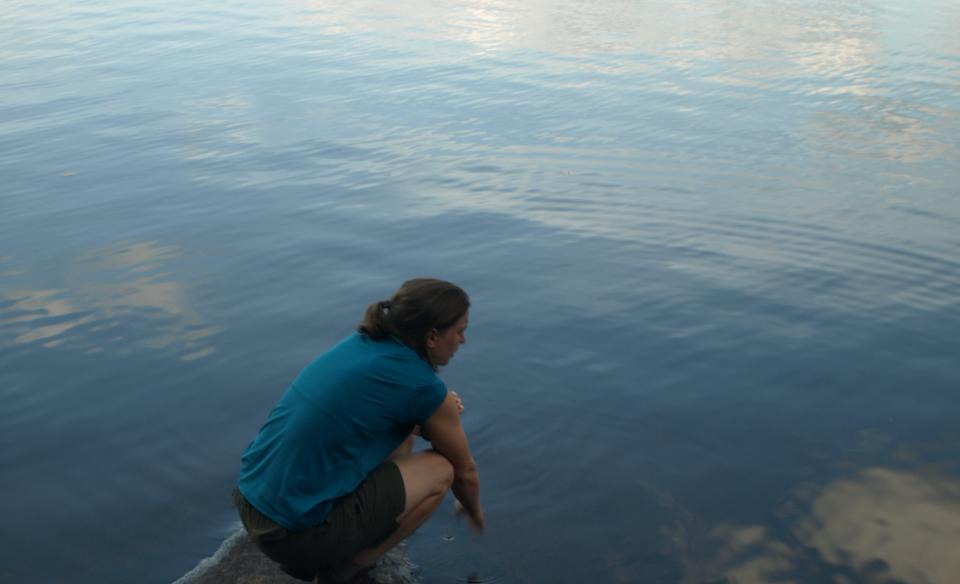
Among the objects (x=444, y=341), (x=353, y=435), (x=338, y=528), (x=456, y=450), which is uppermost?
(x=444, y=341)

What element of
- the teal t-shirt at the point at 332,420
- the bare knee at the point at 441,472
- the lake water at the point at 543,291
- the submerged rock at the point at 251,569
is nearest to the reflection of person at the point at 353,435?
the teal t-shirt at the point at 332,420

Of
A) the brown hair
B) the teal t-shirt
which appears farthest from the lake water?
the brown hair

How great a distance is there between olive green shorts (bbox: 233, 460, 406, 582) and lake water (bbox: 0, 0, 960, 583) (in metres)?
0.64

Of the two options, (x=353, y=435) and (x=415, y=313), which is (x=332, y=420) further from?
(x=415, y=313)

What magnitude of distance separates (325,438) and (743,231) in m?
5.82

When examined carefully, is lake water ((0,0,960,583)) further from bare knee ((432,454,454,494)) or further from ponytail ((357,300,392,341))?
ponytail ((357,300,392,341))

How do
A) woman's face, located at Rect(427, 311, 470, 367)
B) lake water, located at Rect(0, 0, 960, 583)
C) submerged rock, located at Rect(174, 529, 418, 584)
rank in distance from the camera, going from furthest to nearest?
lake water, located at Rect(0, 0, 960, 583) < submerged rock, located at Rect(174, 529, 418, 584) < woman's face, located at Rect(427, 311, 470, 367)

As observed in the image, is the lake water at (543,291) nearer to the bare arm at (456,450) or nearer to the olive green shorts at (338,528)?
the bare arm at (456,450)

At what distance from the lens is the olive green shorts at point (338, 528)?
3824 mm

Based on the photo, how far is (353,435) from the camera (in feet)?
12.5

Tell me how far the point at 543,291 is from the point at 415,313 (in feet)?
13.0

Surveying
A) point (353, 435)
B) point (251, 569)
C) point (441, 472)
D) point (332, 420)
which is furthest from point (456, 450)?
point (251, 569)

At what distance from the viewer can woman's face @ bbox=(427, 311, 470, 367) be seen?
388 centimetres

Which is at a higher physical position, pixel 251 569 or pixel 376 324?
pixel 376 324
